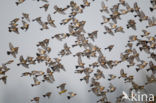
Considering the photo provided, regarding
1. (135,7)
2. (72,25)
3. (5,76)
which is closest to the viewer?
(5,76)

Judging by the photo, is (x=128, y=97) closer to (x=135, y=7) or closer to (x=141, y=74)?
(x=141, y=74)

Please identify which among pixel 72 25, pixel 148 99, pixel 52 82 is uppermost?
pixel 72 25

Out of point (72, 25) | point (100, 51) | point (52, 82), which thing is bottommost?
point (52, 82)

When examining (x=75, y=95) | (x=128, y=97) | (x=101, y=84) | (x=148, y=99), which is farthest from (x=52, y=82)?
(x=148, y=99)

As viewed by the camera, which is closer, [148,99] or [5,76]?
[5,76]

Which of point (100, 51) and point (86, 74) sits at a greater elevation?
point (100, 51)

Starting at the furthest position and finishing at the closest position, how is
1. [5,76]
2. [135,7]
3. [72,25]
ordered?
[135,7], [72,25], [5,76]

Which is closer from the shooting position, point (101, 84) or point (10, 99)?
point (10, 99)

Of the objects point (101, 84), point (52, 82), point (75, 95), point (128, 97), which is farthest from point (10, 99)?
point (128, 97)

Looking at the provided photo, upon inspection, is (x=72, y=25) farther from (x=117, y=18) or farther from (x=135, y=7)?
(x=135, y=7)
